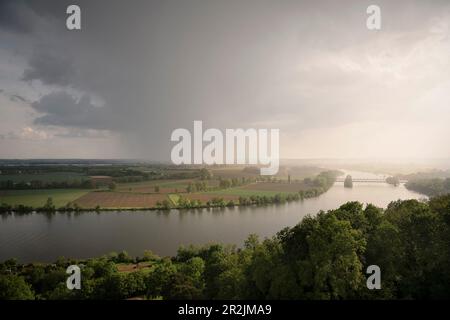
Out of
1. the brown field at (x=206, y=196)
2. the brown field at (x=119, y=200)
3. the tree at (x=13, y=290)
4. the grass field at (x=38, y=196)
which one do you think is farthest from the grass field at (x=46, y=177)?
the tree at (x=13, y=290)

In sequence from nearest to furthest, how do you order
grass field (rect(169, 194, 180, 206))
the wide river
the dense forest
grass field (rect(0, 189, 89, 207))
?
the dense forest → the wide river → grass field (rect(0, 189, 89, 207)) → grass field (rect(169, 194, 180, 206))

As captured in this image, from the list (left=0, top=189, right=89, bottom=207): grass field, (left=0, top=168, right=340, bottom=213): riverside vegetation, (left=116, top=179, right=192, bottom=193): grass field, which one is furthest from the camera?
(left=116, top=179, right=192, bottom=193): grass field

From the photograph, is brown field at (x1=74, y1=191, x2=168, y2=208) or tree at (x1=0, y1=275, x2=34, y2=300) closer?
tree at (x1=0, y1=275, x2=34, y2=300)

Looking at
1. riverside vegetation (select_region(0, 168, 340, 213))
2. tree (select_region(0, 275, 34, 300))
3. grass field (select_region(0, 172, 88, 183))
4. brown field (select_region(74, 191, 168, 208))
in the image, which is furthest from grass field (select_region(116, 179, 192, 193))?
tree (select_region(0, 275, 34, 300))

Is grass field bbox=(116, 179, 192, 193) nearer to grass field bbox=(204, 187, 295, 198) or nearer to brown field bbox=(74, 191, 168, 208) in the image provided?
brown field bbox=(74, 191, 168, 208)

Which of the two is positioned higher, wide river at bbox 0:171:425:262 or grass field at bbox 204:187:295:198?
grass field at bbox 204:187:295:198

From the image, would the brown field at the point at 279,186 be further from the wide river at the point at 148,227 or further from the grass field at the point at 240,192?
the wide river at the point at 148,227
